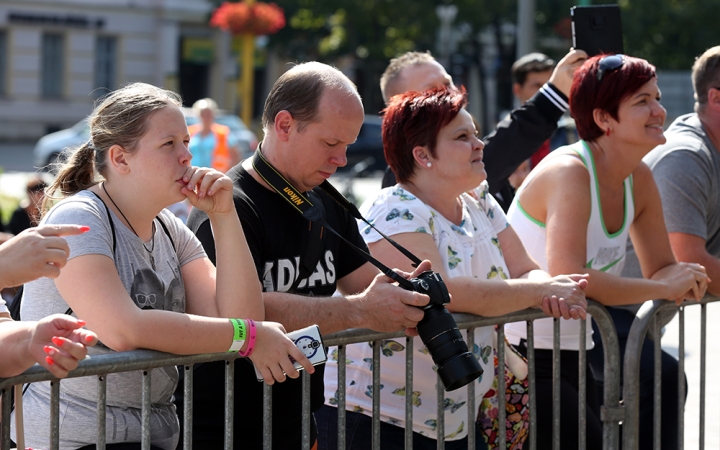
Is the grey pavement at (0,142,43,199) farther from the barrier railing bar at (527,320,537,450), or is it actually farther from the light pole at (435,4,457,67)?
the barrier railing bar at (527,320,537,450)

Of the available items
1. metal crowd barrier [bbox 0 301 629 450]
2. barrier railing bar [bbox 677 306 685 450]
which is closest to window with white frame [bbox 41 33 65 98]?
barrier railing bar [bbox 677 306 685 450]

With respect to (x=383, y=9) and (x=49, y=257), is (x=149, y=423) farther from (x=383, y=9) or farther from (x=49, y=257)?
(x=383, y=9)

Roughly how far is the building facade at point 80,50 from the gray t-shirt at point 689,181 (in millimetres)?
30384

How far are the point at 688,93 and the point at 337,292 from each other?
2283 centimetres

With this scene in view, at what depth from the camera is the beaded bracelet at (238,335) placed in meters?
2.65

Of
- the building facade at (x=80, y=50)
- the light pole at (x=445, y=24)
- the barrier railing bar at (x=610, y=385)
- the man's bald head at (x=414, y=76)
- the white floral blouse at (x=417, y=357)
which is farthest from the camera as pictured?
the building facade at (x=80, y=50)

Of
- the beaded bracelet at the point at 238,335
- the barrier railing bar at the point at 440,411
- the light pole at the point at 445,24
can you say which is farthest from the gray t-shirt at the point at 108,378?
the light pole at the point at 445,24

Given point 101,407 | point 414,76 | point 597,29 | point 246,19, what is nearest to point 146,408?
point 101,407

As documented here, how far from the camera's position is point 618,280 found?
3.65 m

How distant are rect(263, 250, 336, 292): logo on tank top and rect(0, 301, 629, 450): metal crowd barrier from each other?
0.76 ft

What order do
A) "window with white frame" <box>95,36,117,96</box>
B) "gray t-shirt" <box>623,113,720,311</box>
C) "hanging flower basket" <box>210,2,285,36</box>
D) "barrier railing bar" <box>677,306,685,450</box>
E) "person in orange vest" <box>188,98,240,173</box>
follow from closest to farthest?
"barrier railing bar" <box>677,306,685,450</box> < "gray t-shirt" <box>623,113,720,311</box> < "person in orange vest" <box>188,98,240,173</box> < "hanging flower basket" <box>210,2,285,36</box> < "window with white frame" <box>95,36,117,96</box>

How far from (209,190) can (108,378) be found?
1.97 ft

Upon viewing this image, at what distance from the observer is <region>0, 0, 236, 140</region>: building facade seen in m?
33.8

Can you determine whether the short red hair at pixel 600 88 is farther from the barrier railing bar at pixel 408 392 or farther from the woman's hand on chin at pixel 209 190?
the woman's hand on chin at pixel 209 190
